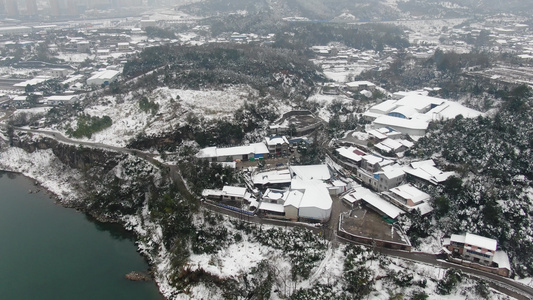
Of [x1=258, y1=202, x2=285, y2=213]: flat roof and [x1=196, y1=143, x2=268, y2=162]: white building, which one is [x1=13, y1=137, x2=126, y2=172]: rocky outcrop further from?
[x1=258, y1=202, x2=285, y2=213]: flat roof

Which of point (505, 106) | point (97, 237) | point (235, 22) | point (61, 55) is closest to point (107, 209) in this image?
point (97, 237)

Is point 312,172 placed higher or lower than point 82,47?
lower

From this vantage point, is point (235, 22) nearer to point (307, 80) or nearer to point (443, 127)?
point (307, 80)

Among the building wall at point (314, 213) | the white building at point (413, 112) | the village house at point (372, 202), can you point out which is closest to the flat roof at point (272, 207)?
the building wall at point (314, 213)

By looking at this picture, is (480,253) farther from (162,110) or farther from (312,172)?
(162,110)

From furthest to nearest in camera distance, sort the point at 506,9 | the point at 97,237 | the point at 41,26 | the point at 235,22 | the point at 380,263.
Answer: the point at 506,9, the point at 41,26, the point at 235,22, the point at 97,237, the point at 380,263

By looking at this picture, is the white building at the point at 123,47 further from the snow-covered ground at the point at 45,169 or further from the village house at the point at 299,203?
the village house at the point at 299,203

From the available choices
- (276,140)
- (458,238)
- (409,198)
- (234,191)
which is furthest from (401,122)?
(234,191)
